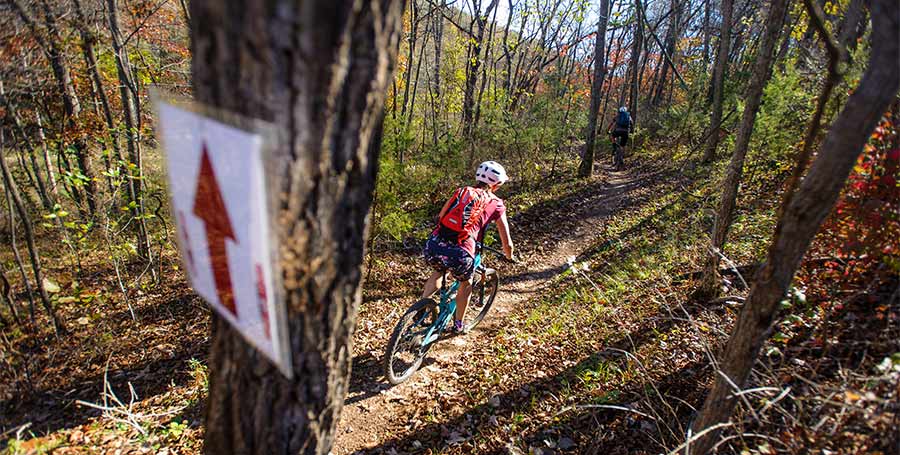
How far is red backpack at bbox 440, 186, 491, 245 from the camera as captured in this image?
3.83 meters

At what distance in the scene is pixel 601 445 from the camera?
307cm

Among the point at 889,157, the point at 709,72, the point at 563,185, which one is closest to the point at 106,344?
the point at 889,157

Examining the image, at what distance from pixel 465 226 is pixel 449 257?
36 cm

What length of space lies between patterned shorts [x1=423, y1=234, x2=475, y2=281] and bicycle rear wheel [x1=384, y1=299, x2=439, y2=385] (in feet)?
1.29

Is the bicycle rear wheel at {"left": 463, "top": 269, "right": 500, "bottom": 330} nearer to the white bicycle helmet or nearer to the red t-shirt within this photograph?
the red t-shirt

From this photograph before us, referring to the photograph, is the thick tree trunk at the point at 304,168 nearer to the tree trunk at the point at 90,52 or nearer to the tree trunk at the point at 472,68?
the tree trunk at the point at 90,52

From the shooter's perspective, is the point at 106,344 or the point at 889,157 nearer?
the point at 889,157

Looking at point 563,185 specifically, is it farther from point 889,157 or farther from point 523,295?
point 889,157

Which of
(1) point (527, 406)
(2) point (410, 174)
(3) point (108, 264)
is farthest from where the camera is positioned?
(2) point (410, 174)

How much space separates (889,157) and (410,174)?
6.63m

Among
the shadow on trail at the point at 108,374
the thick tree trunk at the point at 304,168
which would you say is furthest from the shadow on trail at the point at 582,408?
the shadow on trail at the point at 108,374

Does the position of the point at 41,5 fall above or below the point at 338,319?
above

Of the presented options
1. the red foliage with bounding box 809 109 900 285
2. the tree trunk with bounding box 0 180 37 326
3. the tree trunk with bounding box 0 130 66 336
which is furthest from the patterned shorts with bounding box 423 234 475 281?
the tree trunk with bounding box 0 130 66 336

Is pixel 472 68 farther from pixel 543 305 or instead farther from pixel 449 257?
pixel 449 257
